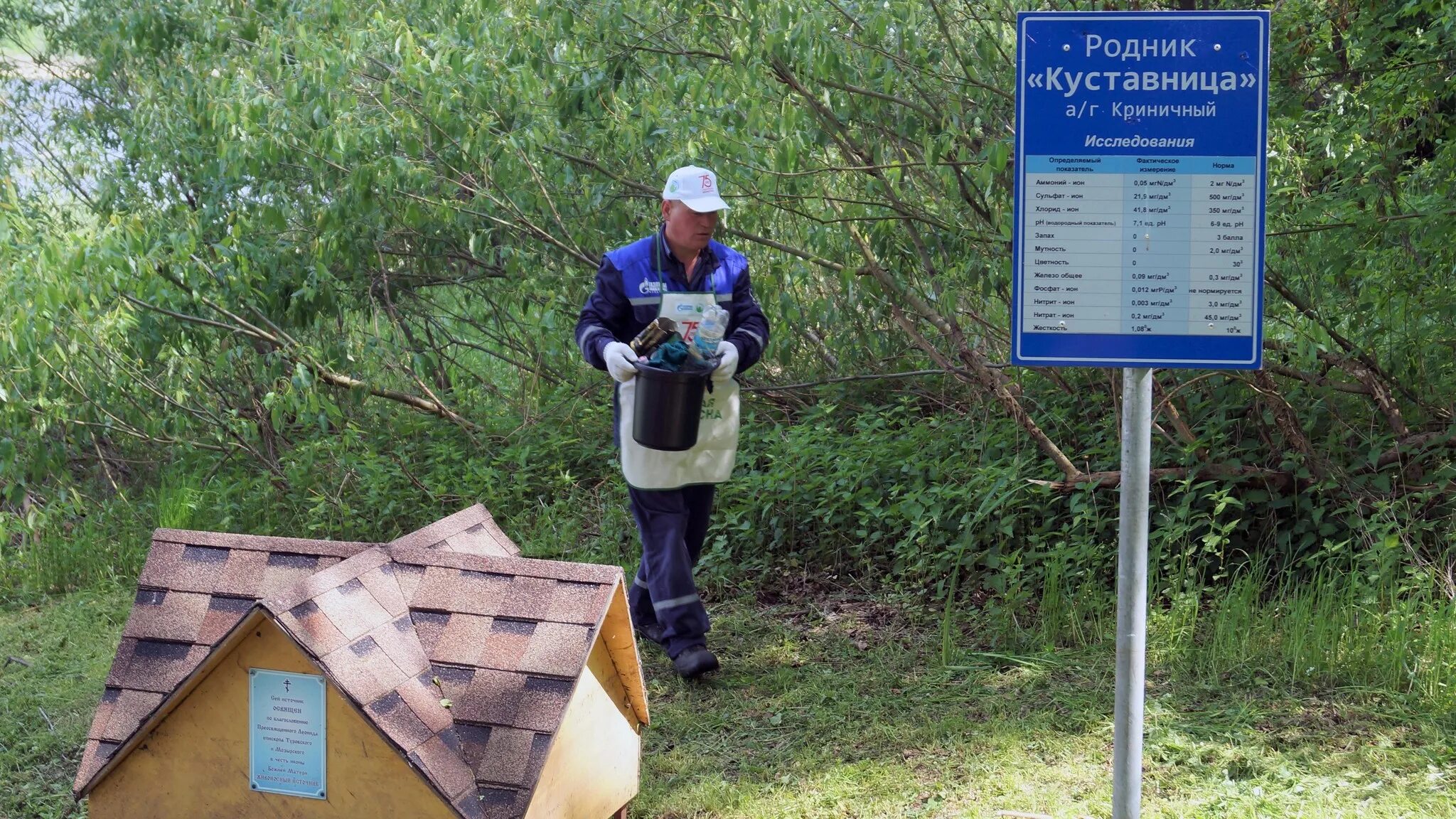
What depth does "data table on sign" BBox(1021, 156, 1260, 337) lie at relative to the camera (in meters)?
Answer: 2.80

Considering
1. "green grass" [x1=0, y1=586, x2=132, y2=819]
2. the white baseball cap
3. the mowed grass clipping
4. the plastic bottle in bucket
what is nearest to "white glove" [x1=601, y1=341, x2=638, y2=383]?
the plastic bottle in bucket

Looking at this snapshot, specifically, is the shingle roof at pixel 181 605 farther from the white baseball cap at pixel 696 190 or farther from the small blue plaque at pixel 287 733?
the white baseball cap at pixel 696 190

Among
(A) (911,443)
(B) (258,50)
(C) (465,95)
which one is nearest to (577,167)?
(C) (465,95)

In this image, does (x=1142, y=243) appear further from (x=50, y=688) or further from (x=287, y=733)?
(x=50, y=688)

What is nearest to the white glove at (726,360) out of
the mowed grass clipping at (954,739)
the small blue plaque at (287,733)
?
the mowed grass clipping at (954,739)

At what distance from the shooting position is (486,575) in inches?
130

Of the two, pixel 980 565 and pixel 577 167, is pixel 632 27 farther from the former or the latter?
pixel 980 565

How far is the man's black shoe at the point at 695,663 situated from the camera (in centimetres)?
482

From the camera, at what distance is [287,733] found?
3006 millimetres

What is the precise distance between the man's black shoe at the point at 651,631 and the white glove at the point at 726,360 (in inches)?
41.2

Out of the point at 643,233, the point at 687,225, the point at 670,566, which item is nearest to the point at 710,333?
the point at 687,225

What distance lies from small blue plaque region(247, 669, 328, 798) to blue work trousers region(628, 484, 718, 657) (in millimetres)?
1944

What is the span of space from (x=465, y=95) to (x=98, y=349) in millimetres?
2267

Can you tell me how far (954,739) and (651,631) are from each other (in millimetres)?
1396
